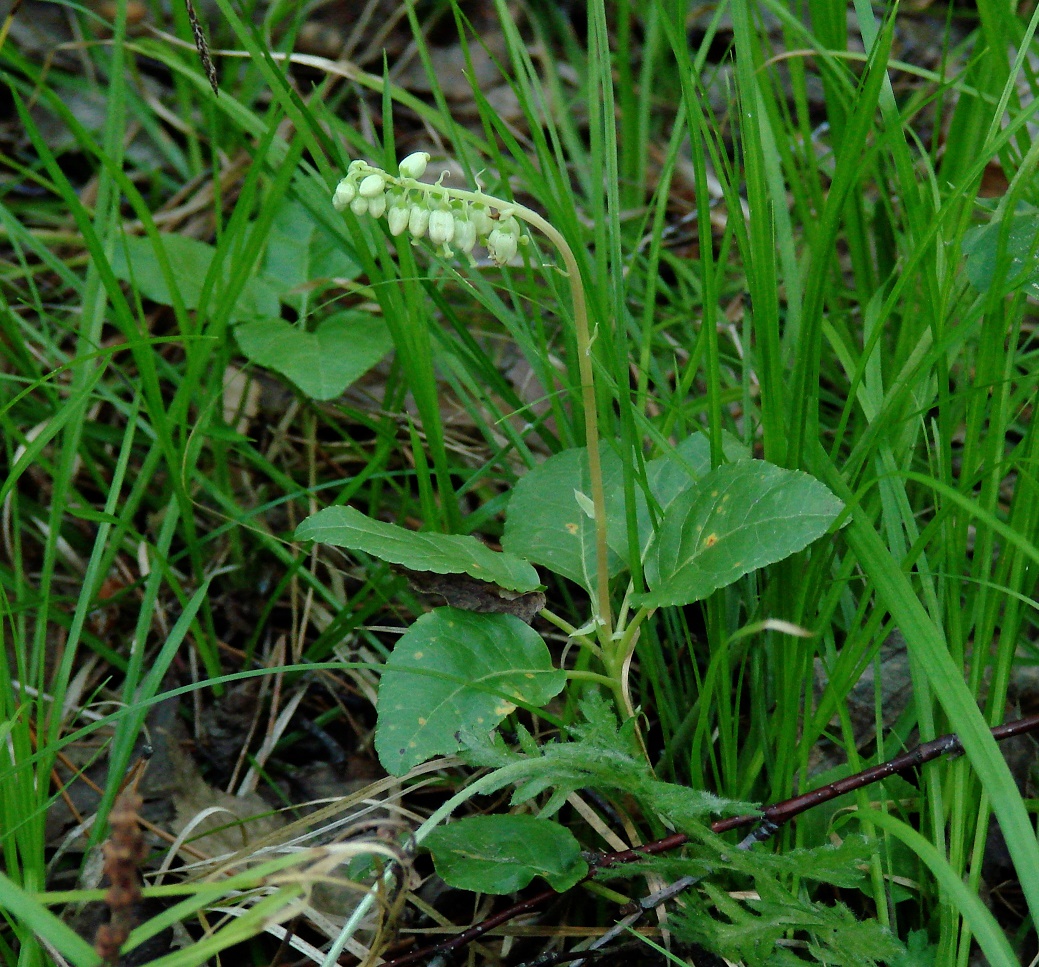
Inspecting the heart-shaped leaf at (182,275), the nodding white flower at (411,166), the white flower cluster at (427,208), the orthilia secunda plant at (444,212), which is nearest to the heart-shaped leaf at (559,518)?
the orthilia secunda plant at (444,212)

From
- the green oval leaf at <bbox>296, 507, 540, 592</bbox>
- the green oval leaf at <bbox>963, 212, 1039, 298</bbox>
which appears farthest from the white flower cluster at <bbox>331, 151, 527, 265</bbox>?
the green oval leaf at <bbox>963, 212, 1039, 298</bbox>

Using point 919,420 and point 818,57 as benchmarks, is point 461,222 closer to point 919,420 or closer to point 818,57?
point 919,420

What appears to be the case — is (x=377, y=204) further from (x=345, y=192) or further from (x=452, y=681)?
(x=452, y=681)

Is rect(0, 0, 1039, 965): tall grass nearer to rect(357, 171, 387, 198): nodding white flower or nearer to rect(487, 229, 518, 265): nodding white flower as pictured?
rect(487, 229, 518, 265): nodding white flower

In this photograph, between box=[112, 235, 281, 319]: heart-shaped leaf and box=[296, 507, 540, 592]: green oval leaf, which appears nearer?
box=[296, 507, 540, 592]: green oval leaf

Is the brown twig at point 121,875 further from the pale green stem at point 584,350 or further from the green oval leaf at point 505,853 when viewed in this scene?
the pale green stem at point 584,350

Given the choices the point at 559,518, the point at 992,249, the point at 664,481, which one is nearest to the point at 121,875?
the point at 559,518
